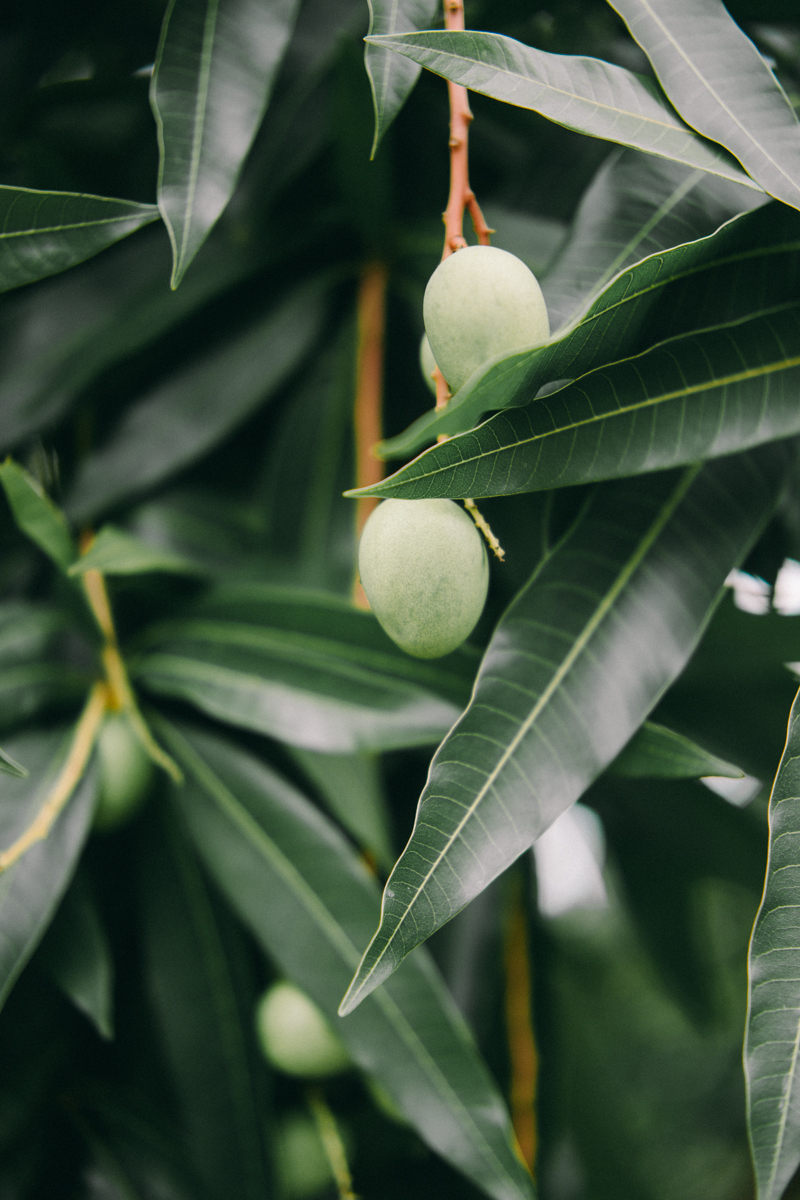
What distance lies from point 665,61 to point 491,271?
0.52 ft

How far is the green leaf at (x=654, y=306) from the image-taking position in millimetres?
315

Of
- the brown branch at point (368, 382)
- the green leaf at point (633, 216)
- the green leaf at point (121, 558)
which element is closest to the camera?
the green leaf at point (633, 216)

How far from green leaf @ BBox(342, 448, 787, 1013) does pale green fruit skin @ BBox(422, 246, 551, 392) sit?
0.13 metres

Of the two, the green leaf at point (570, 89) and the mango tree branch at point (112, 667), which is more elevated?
the green leaf at point (570, 89)

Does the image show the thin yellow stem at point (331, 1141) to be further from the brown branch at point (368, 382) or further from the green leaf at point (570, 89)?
the green leaf at point (570, 89)

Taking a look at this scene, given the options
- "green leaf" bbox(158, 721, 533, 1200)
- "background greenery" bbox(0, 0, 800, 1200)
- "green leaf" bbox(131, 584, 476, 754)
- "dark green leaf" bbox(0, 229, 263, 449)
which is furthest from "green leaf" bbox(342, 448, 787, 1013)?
"dark green leaf" bbox(0, 229, 263, 449)

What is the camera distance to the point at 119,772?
0.57m

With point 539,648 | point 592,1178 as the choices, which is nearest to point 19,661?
point 539,648

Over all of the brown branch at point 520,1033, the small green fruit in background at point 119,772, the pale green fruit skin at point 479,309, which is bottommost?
the brown branch at point 520,1033

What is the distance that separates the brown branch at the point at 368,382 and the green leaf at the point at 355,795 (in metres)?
0.12

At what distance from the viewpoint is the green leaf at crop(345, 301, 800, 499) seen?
0.34m

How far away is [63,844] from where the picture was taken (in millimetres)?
→ 496

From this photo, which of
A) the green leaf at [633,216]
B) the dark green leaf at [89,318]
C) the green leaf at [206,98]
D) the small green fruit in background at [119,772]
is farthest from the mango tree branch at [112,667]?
the green leaf at [633,216]

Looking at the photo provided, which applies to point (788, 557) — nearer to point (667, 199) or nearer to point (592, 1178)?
point (667, 199)
